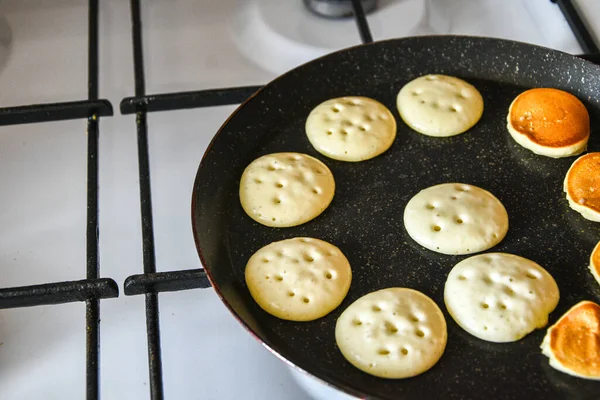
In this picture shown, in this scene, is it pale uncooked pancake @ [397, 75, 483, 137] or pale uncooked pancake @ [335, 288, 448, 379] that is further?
pale uncooked pancake @ [397, 75, 483, 137]

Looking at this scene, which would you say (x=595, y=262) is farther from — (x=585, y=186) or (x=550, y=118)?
(x=550, y=118)

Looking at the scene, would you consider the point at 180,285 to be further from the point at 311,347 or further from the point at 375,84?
the point at 375,84

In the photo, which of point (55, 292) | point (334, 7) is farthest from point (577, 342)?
point (334, 7)

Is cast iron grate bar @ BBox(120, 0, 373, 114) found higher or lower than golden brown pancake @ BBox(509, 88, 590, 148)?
higher

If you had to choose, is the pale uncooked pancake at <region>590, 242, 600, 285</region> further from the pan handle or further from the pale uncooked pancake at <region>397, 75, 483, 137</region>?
the pan handle

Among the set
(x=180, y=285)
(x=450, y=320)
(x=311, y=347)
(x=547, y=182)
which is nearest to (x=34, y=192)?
(x=180, y=285)

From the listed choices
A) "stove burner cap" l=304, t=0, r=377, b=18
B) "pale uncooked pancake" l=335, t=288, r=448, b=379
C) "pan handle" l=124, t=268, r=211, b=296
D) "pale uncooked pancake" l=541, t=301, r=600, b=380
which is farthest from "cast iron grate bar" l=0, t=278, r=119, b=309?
"stove burner cap" l=304, t=0, r=377, b=18

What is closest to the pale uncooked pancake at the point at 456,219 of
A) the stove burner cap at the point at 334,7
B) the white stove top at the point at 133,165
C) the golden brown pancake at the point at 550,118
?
the golden brown pancake at the point at 550,118
